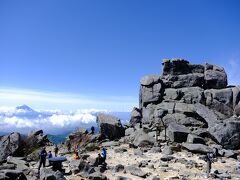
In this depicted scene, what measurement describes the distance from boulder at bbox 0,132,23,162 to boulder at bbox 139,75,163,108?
40152 millimetres

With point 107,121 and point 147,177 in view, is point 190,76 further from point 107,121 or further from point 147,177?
point 147,177

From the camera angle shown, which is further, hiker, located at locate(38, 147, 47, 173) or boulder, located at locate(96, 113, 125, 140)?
boulder, located at locate(96, 113, 125, 140)

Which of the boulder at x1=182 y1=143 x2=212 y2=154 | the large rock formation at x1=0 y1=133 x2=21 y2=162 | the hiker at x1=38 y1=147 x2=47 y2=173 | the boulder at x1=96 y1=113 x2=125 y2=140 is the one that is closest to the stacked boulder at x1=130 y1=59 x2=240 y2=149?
the boulder at x1=182 y1=143 x2=212 y2=154

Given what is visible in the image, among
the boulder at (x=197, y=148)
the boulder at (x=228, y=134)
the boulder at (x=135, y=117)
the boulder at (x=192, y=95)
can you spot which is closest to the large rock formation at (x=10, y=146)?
the boulder at (x=197, y=148)

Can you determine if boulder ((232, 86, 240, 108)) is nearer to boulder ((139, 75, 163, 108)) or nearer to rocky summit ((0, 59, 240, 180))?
rocky summit ((0, 59, 240, 180))

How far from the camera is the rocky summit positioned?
35.5m

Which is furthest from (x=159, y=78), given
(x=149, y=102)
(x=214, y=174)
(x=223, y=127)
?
(x=214, y=174)

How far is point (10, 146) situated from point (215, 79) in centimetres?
5582

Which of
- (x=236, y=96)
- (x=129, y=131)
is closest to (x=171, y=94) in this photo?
(x=129, y=131)

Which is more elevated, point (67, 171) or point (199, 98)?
point (199, 98)

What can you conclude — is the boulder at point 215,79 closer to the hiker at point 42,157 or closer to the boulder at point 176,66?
the boulder at point 176,66

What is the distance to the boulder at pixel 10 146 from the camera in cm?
4935

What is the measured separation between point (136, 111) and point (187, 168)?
46094 mm

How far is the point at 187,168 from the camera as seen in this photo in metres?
39.0
